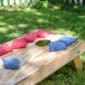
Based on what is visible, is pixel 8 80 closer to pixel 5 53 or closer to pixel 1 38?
pixel 5 53

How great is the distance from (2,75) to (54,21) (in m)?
4.20

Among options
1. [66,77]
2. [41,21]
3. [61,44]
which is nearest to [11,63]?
[61,44]

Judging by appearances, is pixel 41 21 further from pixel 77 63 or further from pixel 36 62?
pixel 36 62

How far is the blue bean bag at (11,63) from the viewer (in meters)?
3.93

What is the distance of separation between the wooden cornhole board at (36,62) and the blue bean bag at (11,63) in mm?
59

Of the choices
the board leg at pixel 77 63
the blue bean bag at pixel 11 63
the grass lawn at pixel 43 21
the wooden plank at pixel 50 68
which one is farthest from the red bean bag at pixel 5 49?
the grass lawn at pixel 43 21

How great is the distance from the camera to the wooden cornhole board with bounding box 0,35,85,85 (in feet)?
12.1

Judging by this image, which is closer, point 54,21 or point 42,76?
point 42,76

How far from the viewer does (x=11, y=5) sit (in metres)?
9.40

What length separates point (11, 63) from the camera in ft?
13.0

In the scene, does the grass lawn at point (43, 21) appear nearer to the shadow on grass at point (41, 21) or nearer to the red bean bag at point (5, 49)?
the shadow on grass at point (41, 21)

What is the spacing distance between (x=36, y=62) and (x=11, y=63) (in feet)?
1.07

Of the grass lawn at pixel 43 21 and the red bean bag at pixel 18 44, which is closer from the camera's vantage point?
the red bean bag at pixel 18 44

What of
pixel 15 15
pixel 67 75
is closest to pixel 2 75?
pixel 67 75
